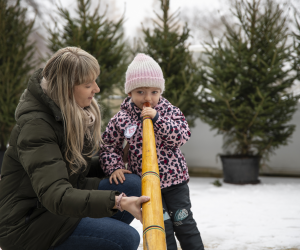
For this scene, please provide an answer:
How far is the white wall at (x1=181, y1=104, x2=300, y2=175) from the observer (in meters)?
5.44

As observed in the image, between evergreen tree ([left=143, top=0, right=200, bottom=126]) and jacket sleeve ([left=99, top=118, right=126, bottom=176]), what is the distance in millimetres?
2961

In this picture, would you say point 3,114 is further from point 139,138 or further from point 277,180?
point 277,180

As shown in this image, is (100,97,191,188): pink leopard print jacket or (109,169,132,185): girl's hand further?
(100,97,191,188): pink leopard print jacket

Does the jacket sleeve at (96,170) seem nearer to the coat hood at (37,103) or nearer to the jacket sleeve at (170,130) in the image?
the jacket sleeve at (170,130)

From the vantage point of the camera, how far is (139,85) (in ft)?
6.40

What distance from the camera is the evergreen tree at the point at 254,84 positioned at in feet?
14.9

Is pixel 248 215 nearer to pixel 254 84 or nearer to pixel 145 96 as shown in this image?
pixel 145 96

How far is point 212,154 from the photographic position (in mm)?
5855

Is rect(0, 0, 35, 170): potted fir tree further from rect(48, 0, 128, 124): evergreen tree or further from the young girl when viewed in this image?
the young girl

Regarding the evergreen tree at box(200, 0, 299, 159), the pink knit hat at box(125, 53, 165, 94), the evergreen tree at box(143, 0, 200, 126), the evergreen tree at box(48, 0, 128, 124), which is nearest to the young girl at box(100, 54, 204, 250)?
the pink knit hat at box(125, 53, 165, 94)

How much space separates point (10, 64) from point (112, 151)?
13.5 ft

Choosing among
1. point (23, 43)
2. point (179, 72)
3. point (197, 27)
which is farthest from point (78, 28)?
point (197, 27)

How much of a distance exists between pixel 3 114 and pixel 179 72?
9.65 ft

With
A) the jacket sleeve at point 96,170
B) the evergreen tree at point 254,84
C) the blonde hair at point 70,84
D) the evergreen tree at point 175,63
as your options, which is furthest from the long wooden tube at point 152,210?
the evergreen tree at point 175,63
